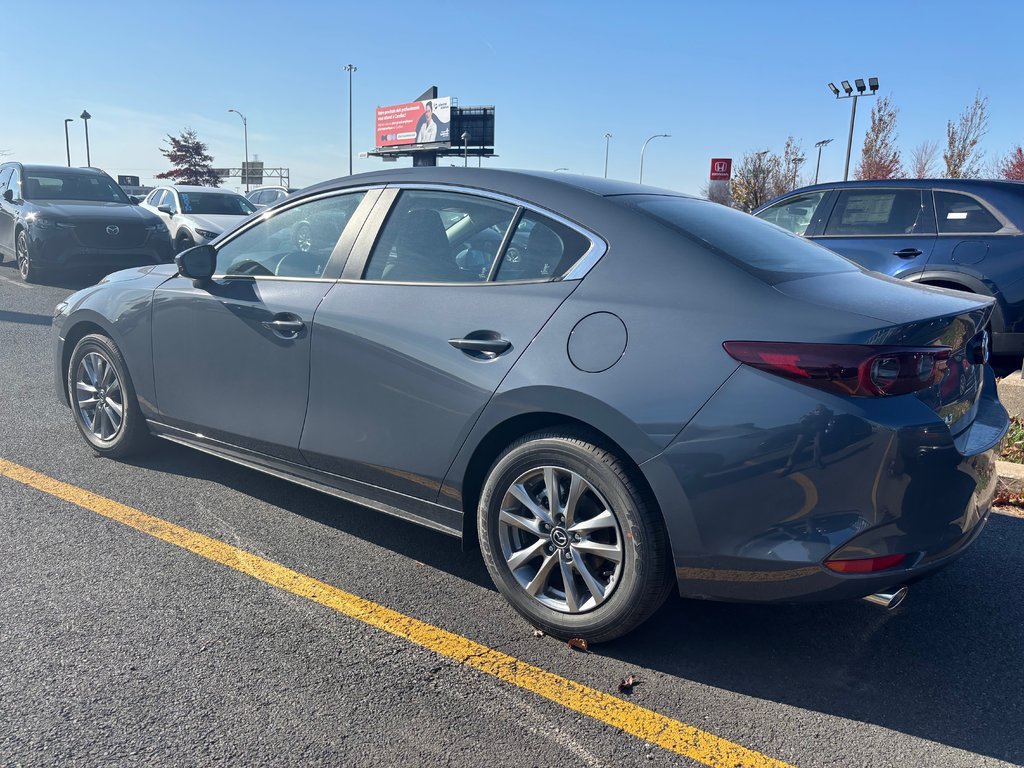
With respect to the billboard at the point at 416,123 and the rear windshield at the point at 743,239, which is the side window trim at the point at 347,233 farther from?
→ the billboard at the point at 416,123

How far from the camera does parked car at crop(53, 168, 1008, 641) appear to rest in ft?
8.14

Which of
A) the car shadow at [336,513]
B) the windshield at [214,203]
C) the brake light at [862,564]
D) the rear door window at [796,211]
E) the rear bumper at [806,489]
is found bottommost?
the car shadow at [336,513]

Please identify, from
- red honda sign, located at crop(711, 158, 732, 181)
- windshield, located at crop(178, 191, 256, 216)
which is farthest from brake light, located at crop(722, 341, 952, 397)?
red honda sign, located at crop(711, 158, 732, 181)

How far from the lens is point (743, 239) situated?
3.14 m

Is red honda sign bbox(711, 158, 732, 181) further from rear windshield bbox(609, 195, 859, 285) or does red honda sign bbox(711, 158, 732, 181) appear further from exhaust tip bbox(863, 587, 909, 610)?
exhaust tip bbox(863, 587, 909, 610)

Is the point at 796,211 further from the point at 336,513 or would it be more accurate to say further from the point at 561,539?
the point at 561,539

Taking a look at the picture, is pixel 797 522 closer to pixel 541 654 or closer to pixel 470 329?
pixel 541 654

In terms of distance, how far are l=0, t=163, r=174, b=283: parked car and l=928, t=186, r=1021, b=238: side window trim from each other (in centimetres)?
1036

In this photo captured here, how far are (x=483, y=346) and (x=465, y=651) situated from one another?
106 centimetres

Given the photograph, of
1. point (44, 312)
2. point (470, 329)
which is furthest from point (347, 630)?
point (44, 312)

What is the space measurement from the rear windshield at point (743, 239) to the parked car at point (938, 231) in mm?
3804

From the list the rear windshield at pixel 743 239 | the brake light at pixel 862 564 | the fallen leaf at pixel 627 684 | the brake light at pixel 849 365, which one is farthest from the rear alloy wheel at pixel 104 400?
the brake light at pixel 862 564

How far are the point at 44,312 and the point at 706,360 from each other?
32.4ft

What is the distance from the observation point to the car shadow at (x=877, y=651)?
259 cm
